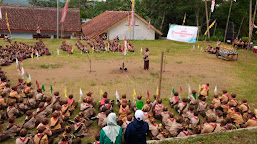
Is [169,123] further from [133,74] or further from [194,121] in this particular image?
[133,74]

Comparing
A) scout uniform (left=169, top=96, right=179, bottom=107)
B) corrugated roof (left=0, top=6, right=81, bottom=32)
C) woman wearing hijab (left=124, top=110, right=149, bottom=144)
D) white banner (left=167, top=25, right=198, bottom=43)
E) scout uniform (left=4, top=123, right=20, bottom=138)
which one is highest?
corrugated roof (left=0, top=6, right=81, bottom=32)

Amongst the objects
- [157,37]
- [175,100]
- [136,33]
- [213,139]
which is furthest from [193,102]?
[157,37]

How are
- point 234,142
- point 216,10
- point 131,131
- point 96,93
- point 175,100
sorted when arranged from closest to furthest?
1. point 131,131
2. point 234,142
3. point 175,100
4. point 96,93
5. point 216,10

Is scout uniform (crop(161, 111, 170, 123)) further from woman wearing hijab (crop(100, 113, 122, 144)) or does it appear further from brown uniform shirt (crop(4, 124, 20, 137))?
brown uniform shirt (crop(4, 124, 20, 137))

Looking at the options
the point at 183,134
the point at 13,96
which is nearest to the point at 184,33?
the point at 183,134

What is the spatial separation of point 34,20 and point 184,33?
67.5 ft

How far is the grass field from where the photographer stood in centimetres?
1091

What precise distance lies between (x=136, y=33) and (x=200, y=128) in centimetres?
2501

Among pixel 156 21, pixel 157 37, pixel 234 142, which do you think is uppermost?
pixel 156 21

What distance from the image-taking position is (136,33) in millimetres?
30391

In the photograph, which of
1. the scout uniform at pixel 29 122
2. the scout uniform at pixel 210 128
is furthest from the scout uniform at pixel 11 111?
the scout uniform at pixel 210 128

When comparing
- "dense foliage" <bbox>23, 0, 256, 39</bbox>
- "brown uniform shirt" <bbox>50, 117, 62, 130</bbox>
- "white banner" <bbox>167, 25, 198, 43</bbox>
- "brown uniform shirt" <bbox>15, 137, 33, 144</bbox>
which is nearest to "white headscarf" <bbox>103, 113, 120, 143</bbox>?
"brown uniform shirt" <bbox>15, 137, 33, 144</bbox>

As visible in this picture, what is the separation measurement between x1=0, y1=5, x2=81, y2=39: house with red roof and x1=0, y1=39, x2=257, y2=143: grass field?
12.8m

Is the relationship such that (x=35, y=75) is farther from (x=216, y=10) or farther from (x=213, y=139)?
(x=216, y=10)
